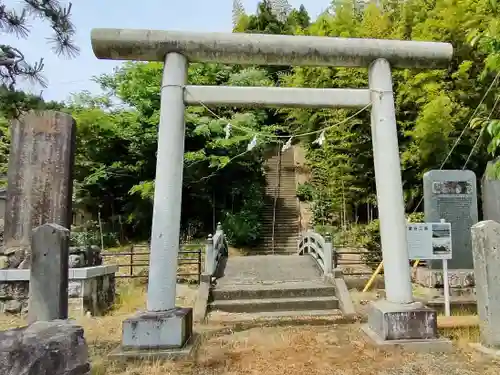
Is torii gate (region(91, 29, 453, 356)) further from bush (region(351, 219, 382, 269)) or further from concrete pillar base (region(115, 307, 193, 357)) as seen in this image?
bush (region(351, 219, 382, 269))

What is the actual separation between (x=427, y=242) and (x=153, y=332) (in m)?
4.35

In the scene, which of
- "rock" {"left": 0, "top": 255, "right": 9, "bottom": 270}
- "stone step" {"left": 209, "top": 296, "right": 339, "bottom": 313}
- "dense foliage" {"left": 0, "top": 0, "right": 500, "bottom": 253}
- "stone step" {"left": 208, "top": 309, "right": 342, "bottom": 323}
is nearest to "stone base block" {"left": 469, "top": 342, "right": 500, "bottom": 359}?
"stone step" {"left": 208, "top": 309, "right": 342, "bottom": 323}

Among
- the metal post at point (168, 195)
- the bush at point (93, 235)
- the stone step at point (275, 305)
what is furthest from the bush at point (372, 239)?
the bush at point (93, 235)

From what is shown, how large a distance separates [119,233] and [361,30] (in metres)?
13.3

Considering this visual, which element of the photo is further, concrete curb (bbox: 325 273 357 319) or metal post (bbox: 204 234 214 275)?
metal post (bbox: 204 234 214 275)

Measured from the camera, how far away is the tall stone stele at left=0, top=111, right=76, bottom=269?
654cm

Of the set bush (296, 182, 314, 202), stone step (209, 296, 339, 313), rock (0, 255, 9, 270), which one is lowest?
stone step (209, 296, 339, 313)

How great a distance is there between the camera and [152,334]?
164 inches

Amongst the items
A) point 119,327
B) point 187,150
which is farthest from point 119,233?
point 119,327

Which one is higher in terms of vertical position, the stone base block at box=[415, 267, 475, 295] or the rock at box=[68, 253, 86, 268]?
the rock at box=[68, 253, 86, 268]

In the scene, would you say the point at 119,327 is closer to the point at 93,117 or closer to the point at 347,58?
the point at 347,58

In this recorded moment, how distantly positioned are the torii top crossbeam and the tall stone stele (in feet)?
8.32

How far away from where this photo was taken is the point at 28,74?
10.00ft

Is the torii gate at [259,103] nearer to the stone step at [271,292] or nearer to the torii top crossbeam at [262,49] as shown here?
the torii top crossbeam at [262,49]
